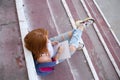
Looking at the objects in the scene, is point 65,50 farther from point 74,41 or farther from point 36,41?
point 36,41

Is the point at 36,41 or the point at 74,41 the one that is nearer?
the point at 36,41

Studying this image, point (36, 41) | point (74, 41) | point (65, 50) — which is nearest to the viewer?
point (36, 41)

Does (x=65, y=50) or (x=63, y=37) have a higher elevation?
(x=63, y=37)

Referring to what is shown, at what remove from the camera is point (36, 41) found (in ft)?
6.20

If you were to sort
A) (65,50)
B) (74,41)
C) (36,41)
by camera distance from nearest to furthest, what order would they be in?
1. (36,41)
2. (65,50)
3. (74,41)

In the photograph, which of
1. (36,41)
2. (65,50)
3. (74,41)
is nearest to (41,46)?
(36,41)

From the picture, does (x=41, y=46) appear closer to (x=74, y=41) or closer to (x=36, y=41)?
(x=36, y=41)

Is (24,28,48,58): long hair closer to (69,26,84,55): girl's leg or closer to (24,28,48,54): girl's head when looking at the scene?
(24,28,48,54): girl's head

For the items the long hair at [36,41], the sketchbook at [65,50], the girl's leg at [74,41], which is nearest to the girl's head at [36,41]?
the long hair at [36,41]

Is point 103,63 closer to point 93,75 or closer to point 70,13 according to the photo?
point 93,75

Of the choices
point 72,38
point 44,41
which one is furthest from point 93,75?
point 44,41

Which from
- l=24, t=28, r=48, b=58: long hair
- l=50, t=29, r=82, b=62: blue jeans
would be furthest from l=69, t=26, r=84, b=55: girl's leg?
→ l=24, t=28, r=48, b=58: long hair

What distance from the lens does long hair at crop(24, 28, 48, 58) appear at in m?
1.89

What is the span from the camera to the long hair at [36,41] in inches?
74.6
